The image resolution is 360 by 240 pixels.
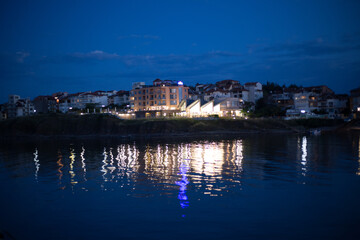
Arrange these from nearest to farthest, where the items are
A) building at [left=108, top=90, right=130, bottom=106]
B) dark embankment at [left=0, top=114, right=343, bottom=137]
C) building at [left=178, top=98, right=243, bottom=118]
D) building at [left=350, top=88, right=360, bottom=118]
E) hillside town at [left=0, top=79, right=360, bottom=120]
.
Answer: dark embankment at [left=0, top=114, right=343, bottom=137]
building at [left=350, top=88, right=360, bottom=118]
building at [left=178, top=98, right=243, bottom=118]
hillside town at [left=0, top=79, right=360, bottom=120]
building at [left=108, top=90, right=130, bottom=106]

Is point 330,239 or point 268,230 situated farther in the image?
point 268,230

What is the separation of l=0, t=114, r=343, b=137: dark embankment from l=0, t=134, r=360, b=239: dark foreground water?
53.5 m

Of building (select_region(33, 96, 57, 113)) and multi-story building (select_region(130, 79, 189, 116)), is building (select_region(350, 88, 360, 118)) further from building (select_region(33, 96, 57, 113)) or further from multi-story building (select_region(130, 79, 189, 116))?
building (select_region(33, 96, 57, 113))

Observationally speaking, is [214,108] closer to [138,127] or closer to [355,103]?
[138,127]

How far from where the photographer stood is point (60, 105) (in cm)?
14062

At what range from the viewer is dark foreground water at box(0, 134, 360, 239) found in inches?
515

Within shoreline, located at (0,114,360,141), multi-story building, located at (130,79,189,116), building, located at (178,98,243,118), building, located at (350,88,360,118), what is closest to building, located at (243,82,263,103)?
building, located at (178,98,243,118)

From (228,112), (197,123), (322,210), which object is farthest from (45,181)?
(228,112)

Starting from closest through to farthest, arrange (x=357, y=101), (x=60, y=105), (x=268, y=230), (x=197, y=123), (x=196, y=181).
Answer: (x=268, y=230)
(x=196, y=181)
(x=197, y=123)
(x=357, y=101)
(x=60, y=105)

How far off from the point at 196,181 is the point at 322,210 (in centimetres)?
905

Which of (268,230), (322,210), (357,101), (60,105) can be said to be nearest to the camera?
(268,230)

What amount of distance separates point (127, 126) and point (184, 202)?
68205 millimetres

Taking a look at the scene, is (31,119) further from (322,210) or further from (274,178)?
(322,210)

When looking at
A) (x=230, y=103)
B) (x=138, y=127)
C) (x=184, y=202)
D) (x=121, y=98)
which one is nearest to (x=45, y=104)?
(x=121, y=98)
